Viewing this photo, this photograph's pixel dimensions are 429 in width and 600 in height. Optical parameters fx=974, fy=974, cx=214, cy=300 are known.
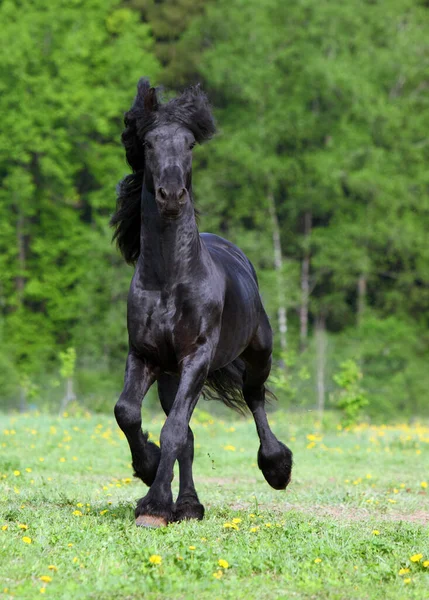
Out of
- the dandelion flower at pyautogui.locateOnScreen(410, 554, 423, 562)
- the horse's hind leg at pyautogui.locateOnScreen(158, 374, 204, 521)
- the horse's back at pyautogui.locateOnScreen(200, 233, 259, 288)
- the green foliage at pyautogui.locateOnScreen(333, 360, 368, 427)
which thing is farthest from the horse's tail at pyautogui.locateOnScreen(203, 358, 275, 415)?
the green foliage at pyautogui.locateOnScreen(333, 360, 368, 427)

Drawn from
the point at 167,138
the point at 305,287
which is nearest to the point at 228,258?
the point at 167,138

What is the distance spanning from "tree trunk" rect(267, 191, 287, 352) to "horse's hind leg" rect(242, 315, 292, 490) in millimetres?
25557

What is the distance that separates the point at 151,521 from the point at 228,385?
2.38m

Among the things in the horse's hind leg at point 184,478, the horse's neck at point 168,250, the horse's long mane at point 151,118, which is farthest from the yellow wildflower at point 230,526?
the horse's long mane at point 151,118

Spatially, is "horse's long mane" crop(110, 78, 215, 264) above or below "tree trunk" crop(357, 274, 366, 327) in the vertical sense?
below

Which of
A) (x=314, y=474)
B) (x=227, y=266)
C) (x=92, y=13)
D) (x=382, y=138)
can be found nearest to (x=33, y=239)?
(x=92, y=13)

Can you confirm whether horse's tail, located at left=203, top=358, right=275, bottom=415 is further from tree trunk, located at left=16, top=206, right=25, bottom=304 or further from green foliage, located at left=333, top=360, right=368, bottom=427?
tree trunk, located at left=16, top=206, right=25, bottom=304

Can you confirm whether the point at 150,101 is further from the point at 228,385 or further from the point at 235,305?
the point at 228,385

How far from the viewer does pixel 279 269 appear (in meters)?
35.9

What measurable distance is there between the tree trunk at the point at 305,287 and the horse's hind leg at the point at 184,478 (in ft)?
97.7

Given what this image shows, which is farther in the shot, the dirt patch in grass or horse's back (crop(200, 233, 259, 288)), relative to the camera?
the dirt patch in grass

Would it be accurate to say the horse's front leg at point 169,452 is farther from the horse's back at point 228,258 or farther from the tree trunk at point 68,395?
the tree trunk at point 68,395

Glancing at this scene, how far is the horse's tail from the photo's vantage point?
8.31m

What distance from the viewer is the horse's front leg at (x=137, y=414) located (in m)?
6.49
